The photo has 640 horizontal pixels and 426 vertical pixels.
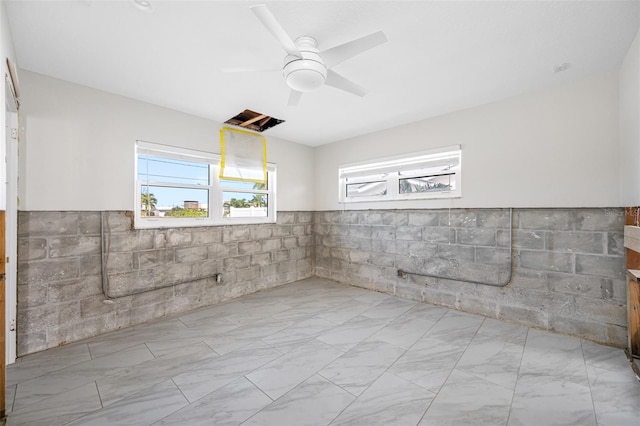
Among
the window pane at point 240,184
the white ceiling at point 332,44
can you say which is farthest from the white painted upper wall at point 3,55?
the window pane at point 240,184

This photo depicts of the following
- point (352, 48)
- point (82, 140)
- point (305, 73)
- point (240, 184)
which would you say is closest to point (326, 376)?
point (305, 73)

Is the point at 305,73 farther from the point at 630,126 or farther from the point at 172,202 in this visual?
the point at 630,126

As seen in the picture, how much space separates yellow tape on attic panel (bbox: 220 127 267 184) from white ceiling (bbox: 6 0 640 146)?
811 mm

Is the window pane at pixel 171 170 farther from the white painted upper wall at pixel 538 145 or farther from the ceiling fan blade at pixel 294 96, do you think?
the white painted upper wall at pixel 538 145

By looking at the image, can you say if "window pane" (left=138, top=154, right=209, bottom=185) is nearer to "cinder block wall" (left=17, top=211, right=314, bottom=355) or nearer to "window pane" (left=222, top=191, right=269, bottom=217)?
"window pane" (left=222, top=191, right=269, bottom=217)

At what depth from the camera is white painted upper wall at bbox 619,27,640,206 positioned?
6.53ft

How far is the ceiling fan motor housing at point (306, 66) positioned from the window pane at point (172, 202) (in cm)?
225

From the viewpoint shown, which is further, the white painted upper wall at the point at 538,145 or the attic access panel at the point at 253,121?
the attic access panel at the point at 253,121

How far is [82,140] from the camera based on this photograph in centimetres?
262

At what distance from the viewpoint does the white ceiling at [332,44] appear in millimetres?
1673

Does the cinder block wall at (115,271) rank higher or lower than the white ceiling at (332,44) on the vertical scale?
lower

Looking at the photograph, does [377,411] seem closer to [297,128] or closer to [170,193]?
[170,193]

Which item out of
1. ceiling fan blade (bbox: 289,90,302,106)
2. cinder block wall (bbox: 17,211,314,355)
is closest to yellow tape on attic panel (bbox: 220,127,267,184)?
cinder block wall (bbox: 17,211,314,355)

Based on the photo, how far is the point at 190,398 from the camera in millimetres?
1744
